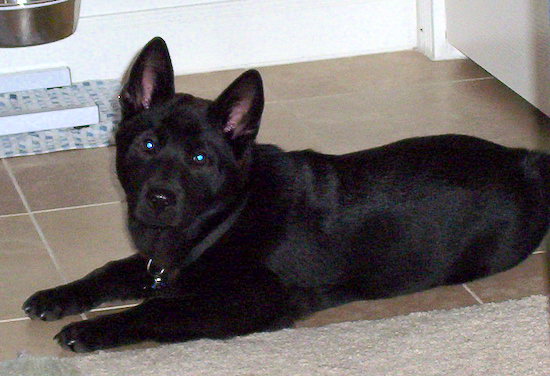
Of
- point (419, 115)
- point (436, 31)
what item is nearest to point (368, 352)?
point (419, 115)

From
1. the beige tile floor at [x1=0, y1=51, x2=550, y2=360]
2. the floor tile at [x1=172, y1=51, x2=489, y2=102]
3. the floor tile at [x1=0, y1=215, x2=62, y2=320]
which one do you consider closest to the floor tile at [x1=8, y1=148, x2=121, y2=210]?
the beige tile floor at [x1=0, y1=51, x2=550, y2=360]

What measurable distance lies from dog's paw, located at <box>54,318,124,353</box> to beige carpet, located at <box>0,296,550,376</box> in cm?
2

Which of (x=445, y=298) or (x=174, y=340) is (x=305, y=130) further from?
(x=174, y=340)

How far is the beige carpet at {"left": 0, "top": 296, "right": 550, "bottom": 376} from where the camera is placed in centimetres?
191

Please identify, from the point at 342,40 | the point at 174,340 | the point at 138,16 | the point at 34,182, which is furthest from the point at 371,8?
the point at 174,340

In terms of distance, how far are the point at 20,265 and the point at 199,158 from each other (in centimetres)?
75

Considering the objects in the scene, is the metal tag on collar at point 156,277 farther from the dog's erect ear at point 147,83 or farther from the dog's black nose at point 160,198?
the dog's erect ear at point 147,83

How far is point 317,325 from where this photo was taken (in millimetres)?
2145

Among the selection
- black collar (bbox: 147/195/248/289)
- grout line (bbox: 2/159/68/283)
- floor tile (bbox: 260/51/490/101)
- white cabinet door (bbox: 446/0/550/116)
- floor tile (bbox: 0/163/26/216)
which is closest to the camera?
black collar (bbox: 147/195/248/289)

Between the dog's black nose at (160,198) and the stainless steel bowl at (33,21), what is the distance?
152 centimetres

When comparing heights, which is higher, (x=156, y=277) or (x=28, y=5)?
(x=28, y=5)

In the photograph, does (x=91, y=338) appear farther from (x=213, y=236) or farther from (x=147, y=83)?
(x=147, y=83)

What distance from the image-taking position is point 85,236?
2.68m

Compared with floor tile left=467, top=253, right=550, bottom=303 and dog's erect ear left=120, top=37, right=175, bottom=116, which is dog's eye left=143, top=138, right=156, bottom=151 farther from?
floor tile left=467, top=253, right=550, bottom=303
